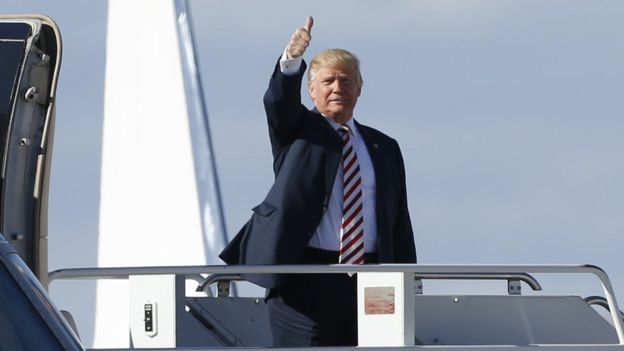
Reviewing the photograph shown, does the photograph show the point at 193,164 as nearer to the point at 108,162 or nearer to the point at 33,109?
the point at 108,162

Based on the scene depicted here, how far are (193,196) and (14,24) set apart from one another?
13.7m

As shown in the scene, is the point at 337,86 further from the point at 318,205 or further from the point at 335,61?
the point at 318,205

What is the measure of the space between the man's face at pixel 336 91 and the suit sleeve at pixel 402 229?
16.8 inches

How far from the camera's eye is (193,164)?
24406 millimetres

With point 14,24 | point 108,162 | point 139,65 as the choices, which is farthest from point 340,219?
point 139,65

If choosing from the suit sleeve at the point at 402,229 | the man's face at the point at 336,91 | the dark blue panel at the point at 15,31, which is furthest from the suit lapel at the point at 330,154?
the dark blue panel at the point at 15,31

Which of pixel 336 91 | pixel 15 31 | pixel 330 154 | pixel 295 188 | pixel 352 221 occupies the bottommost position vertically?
pixel 352 221

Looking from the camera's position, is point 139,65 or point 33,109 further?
point 139,65

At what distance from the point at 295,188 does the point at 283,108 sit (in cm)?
42

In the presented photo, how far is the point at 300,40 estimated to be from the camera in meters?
10.6

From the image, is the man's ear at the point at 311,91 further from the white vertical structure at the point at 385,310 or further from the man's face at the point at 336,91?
the white vertical structure at the point at 385,310

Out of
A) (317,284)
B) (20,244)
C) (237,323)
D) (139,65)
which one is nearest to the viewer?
(20,244)

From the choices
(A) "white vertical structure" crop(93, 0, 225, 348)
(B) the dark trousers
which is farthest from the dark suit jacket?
(A) "white vertical structure" crop(93, 0, 225, 348)

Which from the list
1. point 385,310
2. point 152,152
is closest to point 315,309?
point 385,310
